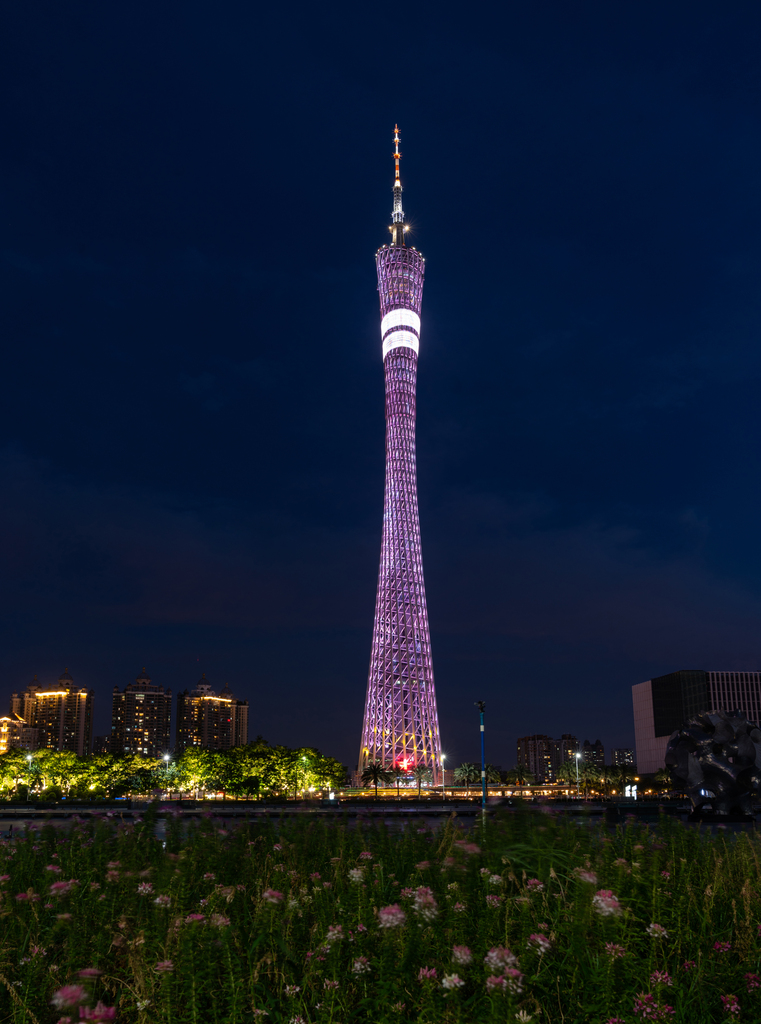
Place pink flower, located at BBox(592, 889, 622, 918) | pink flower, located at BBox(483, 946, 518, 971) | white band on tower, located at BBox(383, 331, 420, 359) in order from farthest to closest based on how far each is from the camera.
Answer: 1. white band on tower, located at BBox(383, 331, 420, 359)
2. pink flower, located at BBox(592, 889, 622, 918)
3. pink flower, located at BBox(483, 946, 518, 971)

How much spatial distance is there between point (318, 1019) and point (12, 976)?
103 inches

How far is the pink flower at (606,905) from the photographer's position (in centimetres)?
482

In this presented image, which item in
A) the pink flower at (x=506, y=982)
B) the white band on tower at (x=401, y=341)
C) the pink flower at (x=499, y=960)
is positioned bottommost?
the pink flower at (x=506, y=982)

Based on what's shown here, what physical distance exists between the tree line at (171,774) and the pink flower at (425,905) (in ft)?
267

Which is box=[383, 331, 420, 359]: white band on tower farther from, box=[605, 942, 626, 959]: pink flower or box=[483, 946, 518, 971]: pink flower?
box=[483, 946, 518, 971]: pink flower

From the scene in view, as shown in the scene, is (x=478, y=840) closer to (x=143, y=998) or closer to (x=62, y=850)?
(x=143, y=998)

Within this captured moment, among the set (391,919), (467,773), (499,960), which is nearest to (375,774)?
(467,773)

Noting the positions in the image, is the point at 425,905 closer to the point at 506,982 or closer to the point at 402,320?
the point at 506,982

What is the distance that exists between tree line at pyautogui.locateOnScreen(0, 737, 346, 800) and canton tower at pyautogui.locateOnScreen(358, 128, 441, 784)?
11.3 meters

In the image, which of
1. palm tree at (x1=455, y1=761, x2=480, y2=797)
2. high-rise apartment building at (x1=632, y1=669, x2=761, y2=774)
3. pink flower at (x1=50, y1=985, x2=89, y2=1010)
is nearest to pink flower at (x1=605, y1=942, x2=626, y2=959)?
pink flower at (x1=50, y1=985, x2=89, y2=1010)

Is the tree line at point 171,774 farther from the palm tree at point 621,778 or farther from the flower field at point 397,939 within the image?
the flower field at point 397,939

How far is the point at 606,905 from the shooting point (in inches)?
191

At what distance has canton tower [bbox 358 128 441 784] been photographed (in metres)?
94.6

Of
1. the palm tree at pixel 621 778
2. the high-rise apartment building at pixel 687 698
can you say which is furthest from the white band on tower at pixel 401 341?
the high-rise apartment building at pixel 687 698
